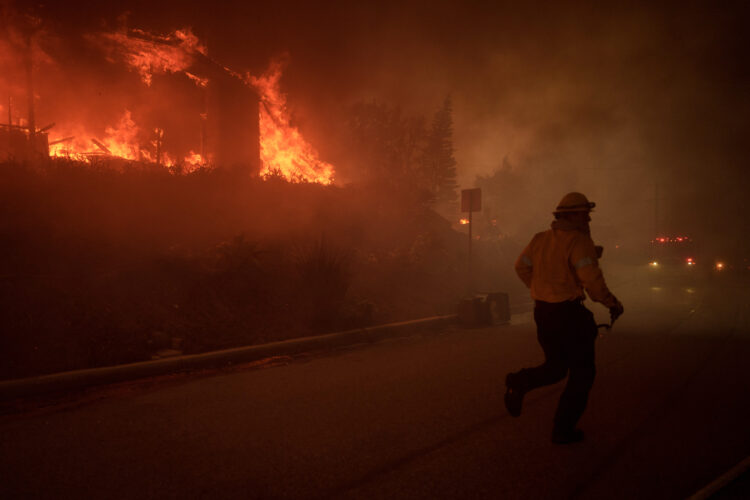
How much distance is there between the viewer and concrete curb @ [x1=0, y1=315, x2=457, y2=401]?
4.82 meters

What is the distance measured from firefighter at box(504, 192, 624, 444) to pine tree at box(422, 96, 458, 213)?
4544 centimetres

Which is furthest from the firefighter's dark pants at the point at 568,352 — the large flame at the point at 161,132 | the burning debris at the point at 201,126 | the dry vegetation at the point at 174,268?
the burning debris at the point at 201,126

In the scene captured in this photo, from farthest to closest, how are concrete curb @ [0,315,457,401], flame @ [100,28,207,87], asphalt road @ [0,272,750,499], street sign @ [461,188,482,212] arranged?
flame @ [100,28,207,87] < street sign @ [461,188,482,212] < concrete curb @ [0,315,457,401] < asphalt road @ [0,272,750,499]

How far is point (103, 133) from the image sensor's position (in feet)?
56.1

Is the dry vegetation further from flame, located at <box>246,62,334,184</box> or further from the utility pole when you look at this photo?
the utility pole

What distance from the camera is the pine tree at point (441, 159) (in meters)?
50.5

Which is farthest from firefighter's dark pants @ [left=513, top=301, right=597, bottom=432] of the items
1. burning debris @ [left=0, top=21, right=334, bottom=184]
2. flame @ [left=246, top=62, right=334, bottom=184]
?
flame @ [left=246, top=62, right=334, bottom=184]

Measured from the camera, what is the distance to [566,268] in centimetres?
343

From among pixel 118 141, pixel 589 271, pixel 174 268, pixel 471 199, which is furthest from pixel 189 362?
pixel 118 141

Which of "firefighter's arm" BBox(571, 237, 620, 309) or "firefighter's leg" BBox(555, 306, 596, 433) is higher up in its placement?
"firefighter's arm" BBox(571, 237, 620, 309)

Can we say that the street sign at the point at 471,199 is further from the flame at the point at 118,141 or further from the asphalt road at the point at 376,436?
the flame at the point at 118,141

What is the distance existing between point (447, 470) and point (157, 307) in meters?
5.97

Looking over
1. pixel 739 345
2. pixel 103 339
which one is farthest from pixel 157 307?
pixel 739 345

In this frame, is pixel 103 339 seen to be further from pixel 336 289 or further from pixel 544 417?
pixel 544 417
